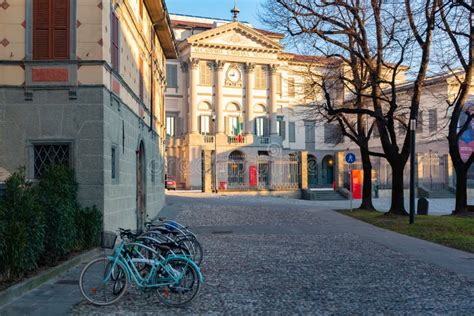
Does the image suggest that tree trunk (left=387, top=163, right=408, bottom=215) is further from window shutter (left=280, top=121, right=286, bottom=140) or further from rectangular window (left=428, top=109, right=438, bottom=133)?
window shutter (left=280, top=121, right=286, bottom=140)

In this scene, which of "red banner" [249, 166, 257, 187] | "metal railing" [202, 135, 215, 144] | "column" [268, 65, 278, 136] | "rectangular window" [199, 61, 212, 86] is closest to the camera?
"red banner" [249, 166, 257, 187]

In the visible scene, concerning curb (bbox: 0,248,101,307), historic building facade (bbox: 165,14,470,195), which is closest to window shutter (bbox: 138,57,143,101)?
curb (bbox: 0,248,101,307)

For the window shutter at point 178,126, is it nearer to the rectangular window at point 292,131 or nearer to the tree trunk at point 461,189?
the rectangular window at point 292,131

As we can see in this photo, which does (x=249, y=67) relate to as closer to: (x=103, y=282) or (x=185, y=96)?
(x=185, y=96)

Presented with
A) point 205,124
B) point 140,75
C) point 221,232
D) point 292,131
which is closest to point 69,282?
point 221,232

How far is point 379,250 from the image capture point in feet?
42.5

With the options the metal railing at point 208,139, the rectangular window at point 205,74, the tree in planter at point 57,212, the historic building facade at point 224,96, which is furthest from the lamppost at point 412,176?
the rectangular window at point 205,74

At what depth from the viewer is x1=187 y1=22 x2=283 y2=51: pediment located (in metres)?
57.1

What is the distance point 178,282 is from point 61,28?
266 inches

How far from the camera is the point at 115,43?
511 inches

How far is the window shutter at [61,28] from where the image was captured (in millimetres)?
11359

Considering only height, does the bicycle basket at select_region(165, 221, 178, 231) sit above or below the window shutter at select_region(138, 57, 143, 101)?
below

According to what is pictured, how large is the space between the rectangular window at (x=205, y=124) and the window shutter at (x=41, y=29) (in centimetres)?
4647

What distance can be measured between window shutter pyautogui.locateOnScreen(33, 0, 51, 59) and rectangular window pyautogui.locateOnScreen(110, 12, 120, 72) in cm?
146
